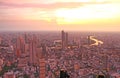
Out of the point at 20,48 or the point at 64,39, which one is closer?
the point at 20,48

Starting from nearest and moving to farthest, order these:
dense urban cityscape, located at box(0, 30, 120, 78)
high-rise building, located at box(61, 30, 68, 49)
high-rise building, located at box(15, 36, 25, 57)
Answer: dense urban cityscape, located at box(0, 30, 120, 78)
high-rise building, located at box(15, 36, 25, 57)
high-rise building, located at box(61, 30, 68, 49)

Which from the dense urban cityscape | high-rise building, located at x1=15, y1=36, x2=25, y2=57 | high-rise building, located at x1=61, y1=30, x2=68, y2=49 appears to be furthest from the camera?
high-rise building, located at x1=61, y1=30, x2=68, y2=49

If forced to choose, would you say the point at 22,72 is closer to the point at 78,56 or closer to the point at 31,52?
the point at 31,52

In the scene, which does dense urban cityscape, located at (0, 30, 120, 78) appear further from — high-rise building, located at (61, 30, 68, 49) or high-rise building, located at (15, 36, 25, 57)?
high-rise building, located at (61, 30, 68, 49)

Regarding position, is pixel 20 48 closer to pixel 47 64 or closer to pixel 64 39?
pixel 47 64

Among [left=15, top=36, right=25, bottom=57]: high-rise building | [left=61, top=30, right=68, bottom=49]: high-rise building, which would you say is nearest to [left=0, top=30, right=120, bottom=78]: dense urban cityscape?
[left=15, top=36, right=25, bottom=57]: high-rise building

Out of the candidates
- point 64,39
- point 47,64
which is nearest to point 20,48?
point 47,64

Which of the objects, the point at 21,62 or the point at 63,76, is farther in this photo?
the point at 21,62

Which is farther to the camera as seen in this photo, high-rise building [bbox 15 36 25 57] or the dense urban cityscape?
high-rise building [bbox 15 36 25 57]

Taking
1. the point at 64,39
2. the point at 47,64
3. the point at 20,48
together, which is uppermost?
the point at 64,39

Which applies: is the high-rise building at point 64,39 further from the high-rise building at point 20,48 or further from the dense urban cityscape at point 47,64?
the high-rise building at point 20,48

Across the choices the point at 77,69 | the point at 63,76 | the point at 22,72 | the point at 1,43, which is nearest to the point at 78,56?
the point at 77,69
